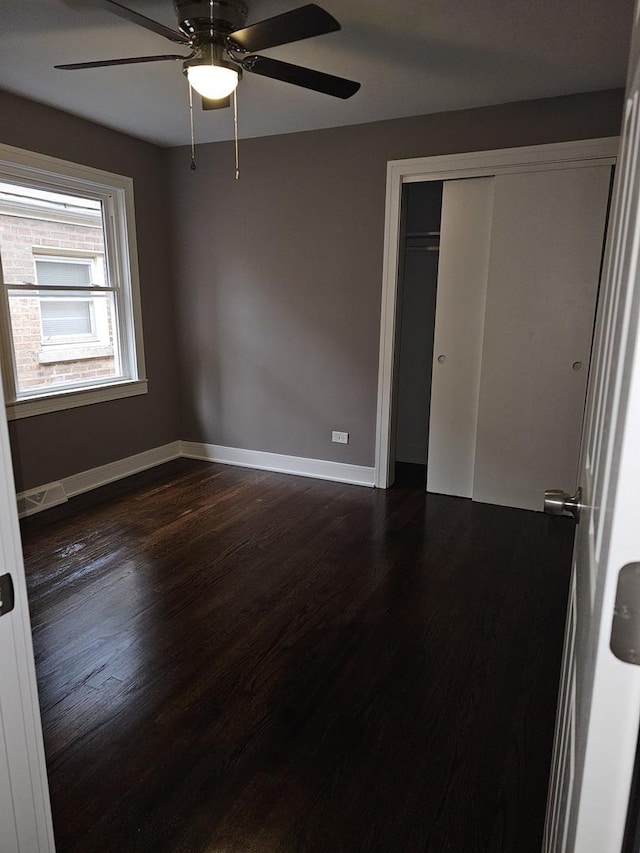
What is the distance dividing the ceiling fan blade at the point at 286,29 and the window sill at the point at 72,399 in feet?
8.47

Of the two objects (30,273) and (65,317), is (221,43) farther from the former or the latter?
(65,317)

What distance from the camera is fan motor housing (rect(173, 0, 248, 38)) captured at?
214 centimetres

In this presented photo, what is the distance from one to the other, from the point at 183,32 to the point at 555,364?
276 cm

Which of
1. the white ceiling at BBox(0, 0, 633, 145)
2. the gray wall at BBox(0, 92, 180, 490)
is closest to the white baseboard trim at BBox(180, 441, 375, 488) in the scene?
the gray wall at BBox(0, 92, 180, 490)

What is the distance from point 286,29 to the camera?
1930 mm

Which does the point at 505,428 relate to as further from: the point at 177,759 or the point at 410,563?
the point at 177,759

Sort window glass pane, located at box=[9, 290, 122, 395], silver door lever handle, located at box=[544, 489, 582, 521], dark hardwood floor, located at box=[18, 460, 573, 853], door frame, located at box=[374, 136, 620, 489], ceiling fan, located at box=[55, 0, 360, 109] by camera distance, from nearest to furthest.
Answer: silver door lever handle, located at box=[544, 489, 582, 521] → dark hardwood floor, located at box=[18, 460, 573, 853] → ceiling fan, located at box=[55, 0, 360, 109] → door frame, located at box=[374, 136, 620, 489] → window glass pane, located at box=[9, 290, 122, 395]

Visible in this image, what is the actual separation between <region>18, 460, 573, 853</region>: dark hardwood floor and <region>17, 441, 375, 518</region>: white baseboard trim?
22 cm

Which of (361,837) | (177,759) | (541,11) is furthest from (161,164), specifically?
(361,837)

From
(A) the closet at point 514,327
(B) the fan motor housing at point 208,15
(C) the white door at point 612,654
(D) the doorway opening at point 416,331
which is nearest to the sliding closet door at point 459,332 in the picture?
(A) the closet at point 514,327

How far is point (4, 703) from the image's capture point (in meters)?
0.88

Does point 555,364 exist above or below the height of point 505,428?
above

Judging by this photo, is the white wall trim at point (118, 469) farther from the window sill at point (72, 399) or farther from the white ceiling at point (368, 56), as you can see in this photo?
the white ceiling at point (368, 56)

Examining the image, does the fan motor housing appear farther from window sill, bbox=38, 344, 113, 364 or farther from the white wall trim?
the white wall trim
